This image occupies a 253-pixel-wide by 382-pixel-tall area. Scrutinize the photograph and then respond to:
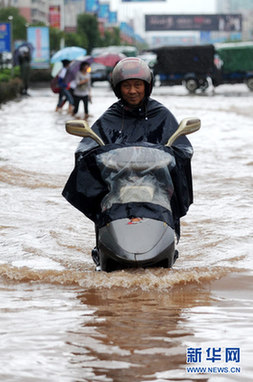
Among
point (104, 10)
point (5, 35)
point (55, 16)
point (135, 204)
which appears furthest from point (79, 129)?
point (104, 10)

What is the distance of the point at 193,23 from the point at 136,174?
399 feet

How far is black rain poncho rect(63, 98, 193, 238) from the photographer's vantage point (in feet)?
19.4

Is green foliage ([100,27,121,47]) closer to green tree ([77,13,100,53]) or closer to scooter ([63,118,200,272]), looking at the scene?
green tree ([77,13,100,53])

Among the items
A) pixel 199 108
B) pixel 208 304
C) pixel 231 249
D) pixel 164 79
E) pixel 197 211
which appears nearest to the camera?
pixel 208 304

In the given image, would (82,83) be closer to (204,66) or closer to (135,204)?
(135,204)

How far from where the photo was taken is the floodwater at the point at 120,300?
14.5 feet

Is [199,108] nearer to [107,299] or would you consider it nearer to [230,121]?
[230,121]

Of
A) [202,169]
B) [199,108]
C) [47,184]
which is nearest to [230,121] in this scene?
[199,108]

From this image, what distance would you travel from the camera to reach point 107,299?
19.3ft

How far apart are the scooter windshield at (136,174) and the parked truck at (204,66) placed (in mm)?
34993

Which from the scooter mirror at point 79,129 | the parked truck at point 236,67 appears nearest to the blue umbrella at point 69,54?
the parked truck at point 236,67

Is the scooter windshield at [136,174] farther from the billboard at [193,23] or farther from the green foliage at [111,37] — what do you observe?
the billboard at [193,23]

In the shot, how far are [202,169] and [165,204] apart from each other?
7.39 metres

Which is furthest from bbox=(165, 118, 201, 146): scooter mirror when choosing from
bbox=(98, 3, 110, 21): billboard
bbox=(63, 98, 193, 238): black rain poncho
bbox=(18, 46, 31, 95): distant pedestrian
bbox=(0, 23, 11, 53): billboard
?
bbox=(98, 3, 110, 21): billboard
